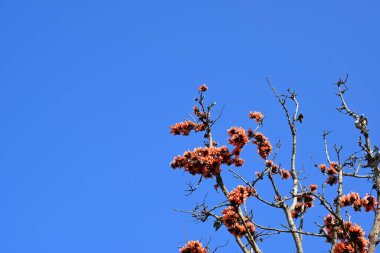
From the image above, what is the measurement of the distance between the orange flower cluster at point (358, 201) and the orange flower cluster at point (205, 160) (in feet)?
8.26

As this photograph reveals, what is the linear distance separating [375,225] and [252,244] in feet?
7.53

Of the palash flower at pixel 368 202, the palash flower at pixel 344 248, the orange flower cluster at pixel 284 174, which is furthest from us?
the orange flower cluster at pixel 284 174

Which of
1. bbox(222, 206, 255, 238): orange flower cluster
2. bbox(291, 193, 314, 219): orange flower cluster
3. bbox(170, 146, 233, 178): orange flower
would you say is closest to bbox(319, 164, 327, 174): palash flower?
bbox(291, 193, 314, 219): orange flower cluster

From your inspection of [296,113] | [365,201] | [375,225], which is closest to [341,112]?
[296,113]

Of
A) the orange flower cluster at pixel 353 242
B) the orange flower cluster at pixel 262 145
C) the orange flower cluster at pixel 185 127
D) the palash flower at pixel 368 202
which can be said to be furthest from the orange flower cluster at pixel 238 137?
the orange flower cluster at pixel 353 242

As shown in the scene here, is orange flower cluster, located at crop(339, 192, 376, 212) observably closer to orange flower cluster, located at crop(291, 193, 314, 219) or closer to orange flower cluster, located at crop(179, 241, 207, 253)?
orange flower cluster, located at crop(291, 193, 314, 219)

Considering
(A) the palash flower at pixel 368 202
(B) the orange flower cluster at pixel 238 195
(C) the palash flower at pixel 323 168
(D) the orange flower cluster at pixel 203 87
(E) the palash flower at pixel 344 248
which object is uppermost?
(D) the orange flower cluster at pixel 203 87

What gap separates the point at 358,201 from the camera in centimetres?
836

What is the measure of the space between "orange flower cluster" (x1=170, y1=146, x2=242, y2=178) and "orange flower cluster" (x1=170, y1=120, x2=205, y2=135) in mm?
1321

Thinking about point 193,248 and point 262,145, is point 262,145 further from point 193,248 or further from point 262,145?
point 193,248

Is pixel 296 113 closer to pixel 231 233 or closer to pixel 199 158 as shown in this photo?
pixel 199 158

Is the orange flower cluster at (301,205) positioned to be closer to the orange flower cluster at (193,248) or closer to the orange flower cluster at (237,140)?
the orange flower cluster at (237,140)

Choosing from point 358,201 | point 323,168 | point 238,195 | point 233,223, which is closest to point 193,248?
point 233,223

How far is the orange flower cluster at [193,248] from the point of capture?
8672mm
